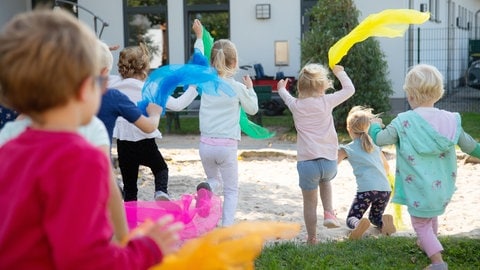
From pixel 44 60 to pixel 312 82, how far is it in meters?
4.20

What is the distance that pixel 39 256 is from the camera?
199 centimetres

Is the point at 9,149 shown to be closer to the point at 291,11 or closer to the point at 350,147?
the point at 350,147

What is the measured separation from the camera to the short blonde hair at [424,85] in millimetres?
5066

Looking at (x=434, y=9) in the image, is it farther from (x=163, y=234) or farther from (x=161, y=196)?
(x=163, y=234)

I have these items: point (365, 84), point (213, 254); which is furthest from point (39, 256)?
point (365, 84)

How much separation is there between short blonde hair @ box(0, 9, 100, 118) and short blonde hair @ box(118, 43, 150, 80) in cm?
389

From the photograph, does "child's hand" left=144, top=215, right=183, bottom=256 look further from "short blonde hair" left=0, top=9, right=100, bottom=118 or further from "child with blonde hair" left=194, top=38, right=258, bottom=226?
"child with blonde hair" left=194, top=38, right=258, bottom=226

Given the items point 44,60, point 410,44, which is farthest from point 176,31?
point 44,60

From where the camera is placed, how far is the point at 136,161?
6383 mm

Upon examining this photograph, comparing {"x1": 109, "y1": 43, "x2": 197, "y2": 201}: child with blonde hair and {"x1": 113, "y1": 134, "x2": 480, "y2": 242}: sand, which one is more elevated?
{"x1": 109, "y1": 43, "x2": 197, "y2": 201}: child with blonde hair

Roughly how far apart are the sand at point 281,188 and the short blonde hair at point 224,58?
1655mm

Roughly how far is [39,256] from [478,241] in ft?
14.5

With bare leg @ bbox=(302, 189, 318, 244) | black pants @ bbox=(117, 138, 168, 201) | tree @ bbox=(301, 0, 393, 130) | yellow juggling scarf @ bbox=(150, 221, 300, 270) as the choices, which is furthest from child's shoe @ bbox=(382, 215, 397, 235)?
tree @ bbox=(301, 0, 393, 130)

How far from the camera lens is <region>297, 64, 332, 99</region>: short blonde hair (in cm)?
596
